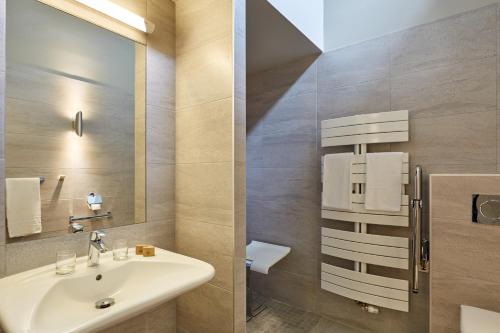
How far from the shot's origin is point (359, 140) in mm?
1864

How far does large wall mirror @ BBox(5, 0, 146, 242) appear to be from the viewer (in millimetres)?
1016

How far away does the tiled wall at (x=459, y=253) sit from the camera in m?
1.33

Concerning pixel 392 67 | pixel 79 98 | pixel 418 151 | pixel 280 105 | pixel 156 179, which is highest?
pixel 392 67

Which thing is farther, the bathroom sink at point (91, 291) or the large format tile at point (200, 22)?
the large format tile at point (200, 22)

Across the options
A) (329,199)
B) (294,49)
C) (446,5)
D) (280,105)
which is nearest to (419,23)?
(446,5)

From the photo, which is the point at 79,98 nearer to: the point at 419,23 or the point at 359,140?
the point at 359,140

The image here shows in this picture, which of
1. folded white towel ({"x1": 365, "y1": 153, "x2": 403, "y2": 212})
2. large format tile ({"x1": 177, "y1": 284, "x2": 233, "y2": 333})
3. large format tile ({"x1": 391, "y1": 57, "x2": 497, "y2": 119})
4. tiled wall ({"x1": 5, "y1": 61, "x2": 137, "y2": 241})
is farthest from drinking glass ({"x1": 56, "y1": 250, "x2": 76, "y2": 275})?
large format tile ({"x1": 391, "y1": 57, "x2": 497, "y2": 119})

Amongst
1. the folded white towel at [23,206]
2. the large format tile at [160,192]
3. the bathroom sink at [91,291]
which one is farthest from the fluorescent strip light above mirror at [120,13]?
the bathroom sink at [91,291]

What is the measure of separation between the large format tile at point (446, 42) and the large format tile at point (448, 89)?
49 mm

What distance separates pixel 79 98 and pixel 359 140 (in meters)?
1.70

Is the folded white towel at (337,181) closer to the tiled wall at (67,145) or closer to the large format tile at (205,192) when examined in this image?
the large format tile at (205,192)

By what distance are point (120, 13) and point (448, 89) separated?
1.94 m

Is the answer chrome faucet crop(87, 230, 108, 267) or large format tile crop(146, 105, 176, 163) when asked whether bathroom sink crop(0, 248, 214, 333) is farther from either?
large format tile crop(146, 105, 176, 163)

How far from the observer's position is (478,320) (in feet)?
4.00
